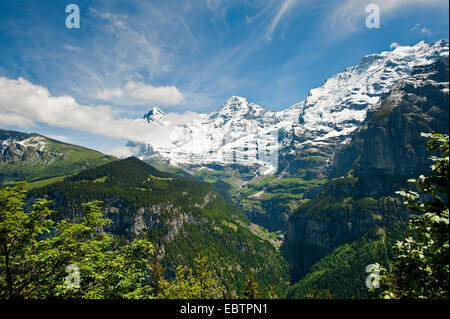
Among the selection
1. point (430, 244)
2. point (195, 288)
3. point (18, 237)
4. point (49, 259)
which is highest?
point (18, 237)

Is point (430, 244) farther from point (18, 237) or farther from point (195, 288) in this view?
point (18, 237)

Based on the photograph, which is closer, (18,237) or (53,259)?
(18,237)

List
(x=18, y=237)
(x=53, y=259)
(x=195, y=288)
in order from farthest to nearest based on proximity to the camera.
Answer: (x=195, y=288) < (x=53, y=259) < (x=18, y=237)

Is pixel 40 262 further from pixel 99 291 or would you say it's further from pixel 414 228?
pixel 414 228

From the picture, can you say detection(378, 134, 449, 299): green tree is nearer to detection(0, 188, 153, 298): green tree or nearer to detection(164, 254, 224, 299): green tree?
detection(0, 188, 153, 298): green tree

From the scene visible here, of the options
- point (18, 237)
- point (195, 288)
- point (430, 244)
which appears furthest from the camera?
point (195, 288)

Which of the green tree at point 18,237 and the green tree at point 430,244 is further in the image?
the green tree at point 18,237

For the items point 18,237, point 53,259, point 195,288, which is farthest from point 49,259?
point 195,288

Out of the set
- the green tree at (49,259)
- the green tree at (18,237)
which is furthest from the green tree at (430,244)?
the green tree at (18,237)

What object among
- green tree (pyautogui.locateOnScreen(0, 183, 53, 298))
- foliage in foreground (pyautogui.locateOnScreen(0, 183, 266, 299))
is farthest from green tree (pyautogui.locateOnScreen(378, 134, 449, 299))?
green tree (pyautogui.locateOnScreen(0, 183, 53, 298))

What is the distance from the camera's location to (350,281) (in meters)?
184

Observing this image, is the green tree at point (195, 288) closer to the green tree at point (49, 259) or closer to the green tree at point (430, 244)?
the green tree at point (49, 259)
